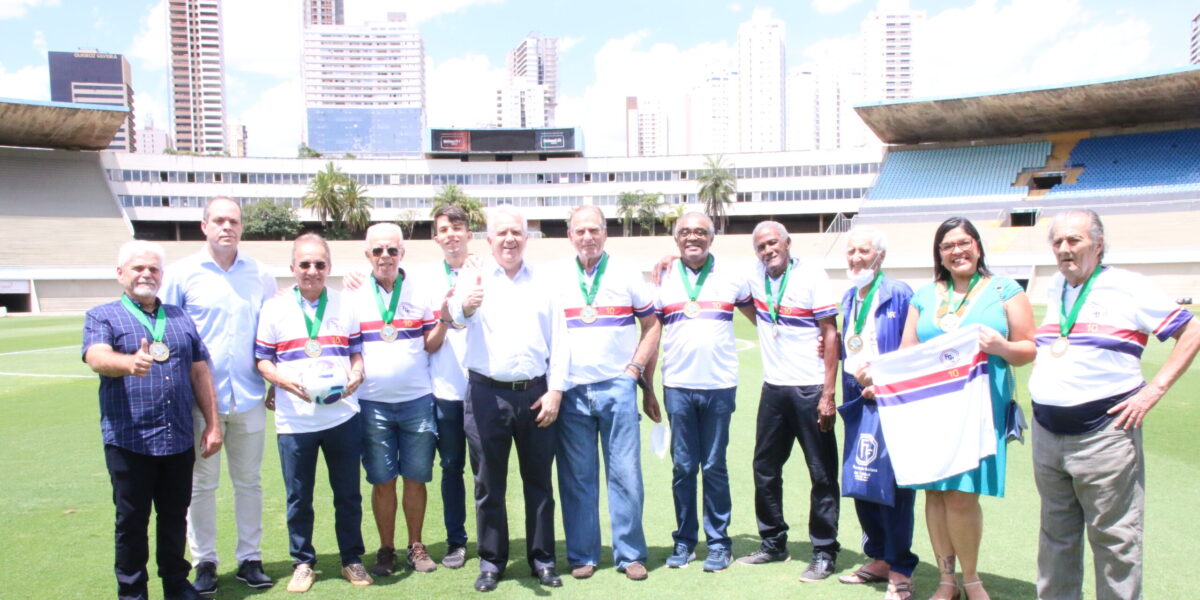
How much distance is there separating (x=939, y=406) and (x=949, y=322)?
44cm

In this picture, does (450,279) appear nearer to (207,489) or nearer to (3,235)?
(207,489)

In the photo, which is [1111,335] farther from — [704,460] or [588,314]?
[588,314]

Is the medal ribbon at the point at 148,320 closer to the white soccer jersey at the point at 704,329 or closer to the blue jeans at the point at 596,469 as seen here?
the blue jeans at the point at 596,469

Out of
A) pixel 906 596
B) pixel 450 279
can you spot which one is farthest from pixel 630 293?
pixel 906 596

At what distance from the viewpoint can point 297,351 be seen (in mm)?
4652

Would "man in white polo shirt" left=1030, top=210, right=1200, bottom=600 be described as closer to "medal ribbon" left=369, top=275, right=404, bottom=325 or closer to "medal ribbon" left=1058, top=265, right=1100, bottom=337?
"medal ribbon" left=1058, top=265, right=1100, bottom=337

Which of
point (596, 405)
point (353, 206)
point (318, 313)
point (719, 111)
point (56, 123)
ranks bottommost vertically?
point (596, 405)

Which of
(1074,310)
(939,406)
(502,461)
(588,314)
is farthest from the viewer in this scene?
(588,314)

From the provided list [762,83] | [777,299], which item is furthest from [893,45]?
[777,299]

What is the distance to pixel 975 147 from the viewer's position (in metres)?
54.3

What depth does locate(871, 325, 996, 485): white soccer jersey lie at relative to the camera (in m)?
3.91

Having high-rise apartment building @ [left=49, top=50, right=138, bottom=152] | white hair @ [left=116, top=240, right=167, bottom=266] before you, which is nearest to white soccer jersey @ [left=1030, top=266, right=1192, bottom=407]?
white hair @ [left=116, top=240, right=167, bottom=266]

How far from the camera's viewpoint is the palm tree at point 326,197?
67.4 meters

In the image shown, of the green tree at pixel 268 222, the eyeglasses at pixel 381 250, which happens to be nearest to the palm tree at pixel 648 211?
the green tree at pixel 268 222
